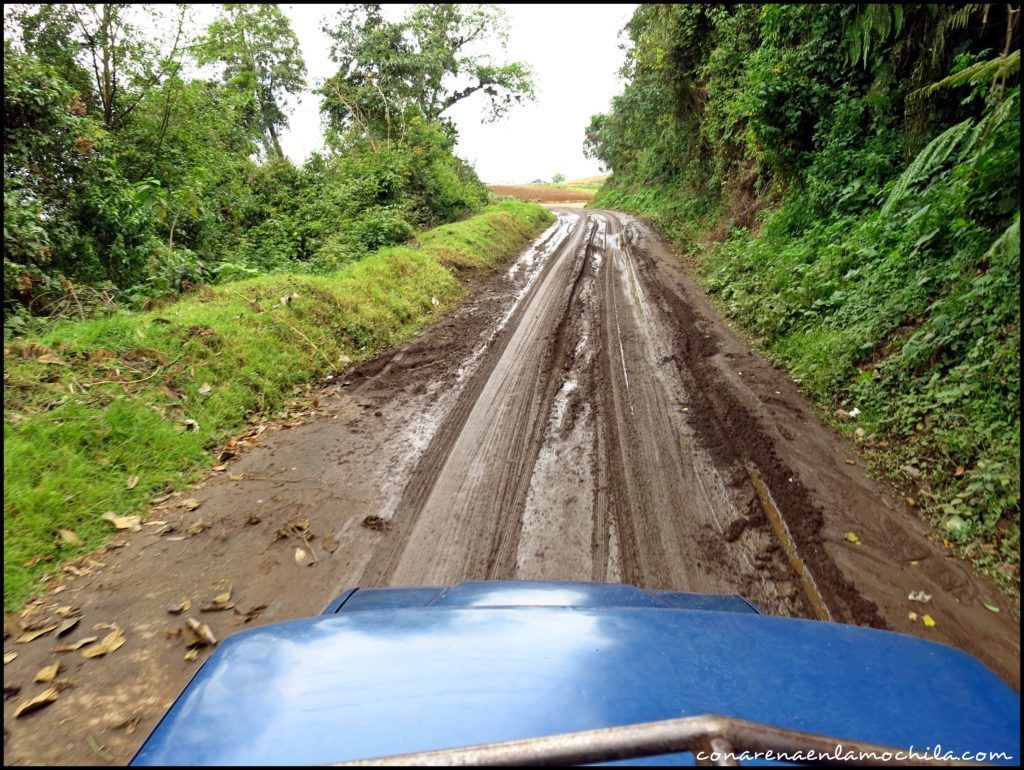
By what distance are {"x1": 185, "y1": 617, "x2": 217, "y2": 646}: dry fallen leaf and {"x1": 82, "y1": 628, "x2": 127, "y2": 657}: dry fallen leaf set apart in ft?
1.06

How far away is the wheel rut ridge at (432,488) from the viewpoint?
313cm

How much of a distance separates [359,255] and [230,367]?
5.79 meters

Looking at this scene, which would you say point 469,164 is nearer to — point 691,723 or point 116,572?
point 116,572

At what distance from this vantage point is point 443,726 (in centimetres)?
116

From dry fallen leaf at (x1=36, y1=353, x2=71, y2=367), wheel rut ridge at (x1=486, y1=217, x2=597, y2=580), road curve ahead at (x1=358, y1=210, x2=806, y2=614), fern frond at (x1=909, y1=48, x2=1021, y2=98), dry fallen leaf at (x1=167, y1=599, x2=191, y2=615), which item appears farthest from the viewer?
dry fallen leaf at (x1=36, y1=353, x2=71, y2=367)

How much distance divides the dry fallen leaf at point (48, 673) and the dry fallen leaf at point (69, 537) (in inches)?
41.3

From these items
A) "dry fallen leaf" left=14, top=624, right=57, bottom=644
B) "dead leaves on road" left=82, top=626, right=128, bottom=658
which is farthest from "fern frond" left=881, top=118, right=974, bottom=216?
"dry fallen leaf" left=14, top=624, right=57, bottom=644

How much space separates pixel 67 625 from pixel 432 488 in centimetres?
226

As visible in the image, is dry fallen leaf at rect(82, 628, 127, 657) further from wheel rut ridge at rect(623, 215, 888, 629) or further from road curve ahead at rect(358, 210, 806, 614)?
wheel rut ridge at rect(623, 215, 888, 629)

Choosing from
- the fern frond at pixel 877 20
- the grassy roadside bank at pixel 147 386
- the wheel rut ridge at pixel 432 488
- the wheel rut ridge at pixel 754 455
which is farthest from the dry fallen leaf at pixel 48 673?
the fern frond at pixel 877 20

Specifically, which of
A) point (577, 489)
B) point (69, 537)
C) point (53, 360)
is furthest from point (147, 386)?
point (577, 489)

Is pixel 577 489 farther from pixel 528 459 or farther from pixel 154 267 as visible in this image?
pixel 154 267

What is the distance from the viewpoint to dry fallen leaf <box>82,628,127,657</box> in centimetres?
255

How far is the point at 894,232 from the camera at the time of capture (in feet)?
18.5
